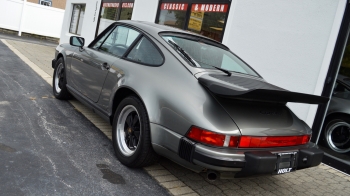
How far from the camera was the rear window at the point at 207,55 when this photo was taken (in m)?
3.36

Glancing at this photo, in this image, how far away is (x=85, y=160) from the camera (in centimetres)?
331

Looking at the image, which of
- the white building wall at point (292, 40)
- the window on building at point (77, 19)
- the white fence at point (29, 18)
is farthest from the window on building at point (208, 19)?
the white fence at point (29, 18)

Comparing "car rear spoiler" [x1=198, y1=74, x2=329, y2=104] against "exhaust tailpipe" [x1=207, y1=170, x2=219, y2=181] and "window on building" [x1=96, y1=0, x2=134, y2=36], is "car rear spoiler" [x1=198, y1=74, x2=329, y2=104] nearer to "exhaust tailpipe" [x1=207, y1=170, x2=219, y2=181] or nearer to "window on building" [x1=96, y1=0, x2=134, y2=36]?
"exhaust tailpipe" [x1=207, y1=170, x2=219, y2=181]

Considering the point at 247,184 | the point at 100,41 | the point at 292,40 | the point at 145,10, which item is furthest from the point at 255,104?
the point at 145,10

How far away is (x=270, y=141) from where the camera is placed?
2.77 meters

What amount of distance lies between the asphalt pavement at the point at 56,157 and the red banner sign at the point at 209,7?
4.10 m

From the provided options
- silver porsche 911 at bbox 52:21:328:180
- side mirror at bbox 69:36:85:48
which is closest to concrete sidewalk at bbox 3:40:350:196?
silver porsche 911 at bbox 52:21:328:180

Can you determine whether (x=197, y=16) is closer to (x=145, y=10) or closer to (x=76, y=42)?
(x=145, y=10)

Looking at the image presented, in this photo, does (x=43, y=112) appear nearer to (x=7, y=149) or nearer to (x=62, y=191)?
(x=7, y=149)

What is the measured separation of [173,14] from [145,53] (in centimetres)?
556

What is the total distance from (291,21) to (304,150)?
3.23 metres

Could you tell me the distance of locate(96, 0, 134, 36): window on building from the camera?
1096 cm

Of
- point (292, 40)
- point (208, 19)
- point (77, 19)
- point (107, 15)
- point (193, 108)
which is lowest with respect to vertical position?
point (193, 108)

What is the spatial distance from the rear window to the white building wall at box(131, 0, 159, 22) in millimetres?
5670
